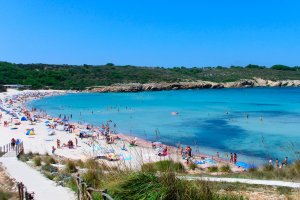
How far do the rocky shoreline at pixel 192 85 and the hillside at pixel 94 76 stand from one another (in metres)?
5.11

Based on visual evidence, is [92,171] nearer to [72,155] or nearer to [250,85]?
[72,155]

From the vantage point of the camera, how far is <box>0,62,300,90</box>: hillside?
113 meters

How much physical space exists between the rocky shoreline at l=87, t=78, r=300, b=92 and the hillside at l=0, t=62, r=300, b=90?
16.8 ft

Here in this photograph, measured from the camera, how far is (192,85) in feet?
418

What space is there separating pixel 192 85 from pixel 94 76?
33.8 m

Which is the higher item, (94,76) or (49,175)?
(94,76)

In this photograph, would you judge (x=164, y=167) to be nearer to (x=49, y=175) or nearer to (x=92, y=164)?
(x=92, y=164)

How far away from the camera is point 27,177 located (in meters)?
12.4

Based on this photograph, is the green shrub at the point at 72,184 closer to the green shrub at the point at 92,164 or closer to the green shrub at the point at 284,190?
the green shrub at the point at 92,164

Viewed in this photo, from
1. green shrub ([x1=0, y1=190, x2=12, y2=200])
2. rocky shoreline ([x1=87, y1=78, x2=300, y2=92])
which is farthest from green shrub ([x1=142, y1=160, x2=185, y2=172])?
rocky shoreline ([x1=87, y1=78, x2=300, y2=92])

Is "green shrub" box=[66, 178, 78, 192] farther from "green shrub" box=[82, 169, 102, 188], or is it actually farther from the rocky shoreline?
the rocky shoreline

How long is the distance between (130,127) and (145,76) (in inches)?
3578

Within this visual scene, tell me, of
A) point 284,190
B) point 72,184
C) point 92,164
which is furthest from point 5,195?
point 284,190

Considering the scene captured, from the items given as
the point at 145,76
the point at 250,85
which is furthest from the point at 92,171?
the point at 250,85
